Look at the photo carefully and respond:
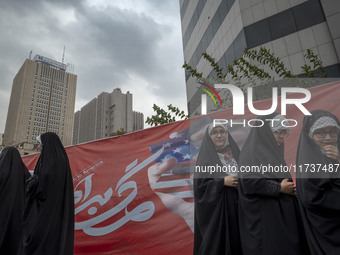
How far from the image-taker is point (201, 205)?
83.0 inches

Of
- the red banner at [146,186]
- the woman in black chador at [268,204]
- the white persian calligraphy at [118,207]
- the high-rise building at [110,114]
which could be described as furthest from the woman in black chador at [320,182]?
the high-rise building at [110,114]

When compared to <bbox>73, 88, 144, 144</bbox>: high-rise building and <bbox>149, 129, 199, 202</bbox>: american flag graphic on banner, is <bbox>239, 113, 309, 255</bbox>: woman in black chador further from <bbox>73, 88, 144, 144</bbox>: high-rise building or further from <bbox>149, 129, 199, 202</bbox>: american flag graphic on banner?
<bbox>73, 88, 144, 144</bbox>: high-rise building

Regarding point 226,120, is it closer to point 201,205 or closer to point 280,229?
point 201,205

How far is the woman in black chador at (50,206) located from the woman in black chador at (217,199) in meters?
1.46

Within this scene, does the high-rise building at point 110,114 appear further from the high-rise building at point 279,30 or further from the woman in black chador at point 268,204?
the woman in black chador at point 268,204

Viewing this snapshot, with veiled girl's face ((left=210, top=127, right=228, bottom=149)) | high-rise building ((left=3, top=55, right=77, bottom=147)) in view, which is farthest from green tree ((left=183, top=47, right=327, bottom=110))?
high-rise building ((left=3, top=55, right=77, bottom=147))

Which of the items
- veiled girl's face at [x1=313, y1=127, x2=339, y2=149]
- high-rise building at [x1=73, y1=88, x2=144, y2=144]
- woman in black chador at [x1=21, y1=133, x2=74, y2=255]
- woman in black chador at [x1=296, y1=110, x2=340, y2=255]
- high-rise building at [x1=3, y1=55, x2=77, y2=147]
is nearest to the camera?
woman in black chador at [x1=296, y1=110, x2=340, y2=255]

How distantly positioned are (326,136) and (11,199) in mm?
3472

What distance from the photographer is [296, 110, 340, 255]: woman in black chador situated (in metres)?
1.45

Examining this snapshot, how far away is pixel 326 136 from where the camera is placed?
165cm

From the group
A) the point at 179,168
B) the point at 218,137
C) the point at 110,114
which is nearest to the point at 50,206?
the point at 179,168

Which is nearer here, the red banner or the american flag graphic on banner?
the red banner

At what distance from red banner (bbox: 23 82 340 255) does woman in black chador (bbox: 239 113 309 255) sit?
92 centimetres

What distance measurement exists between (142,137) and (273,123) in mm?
1976
